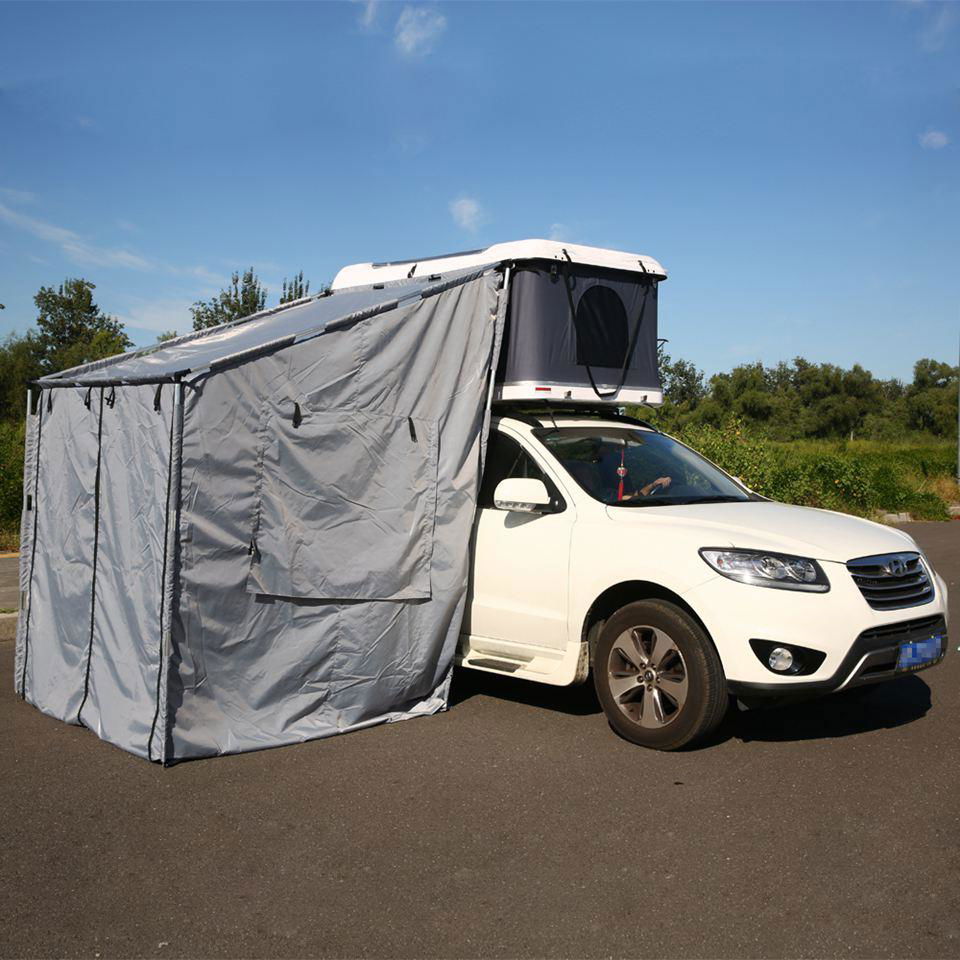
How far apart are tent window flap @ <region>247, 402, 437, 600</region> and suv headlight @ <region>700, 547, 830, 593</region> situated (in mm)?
1940

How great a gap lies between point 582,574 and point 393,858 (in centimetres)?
224

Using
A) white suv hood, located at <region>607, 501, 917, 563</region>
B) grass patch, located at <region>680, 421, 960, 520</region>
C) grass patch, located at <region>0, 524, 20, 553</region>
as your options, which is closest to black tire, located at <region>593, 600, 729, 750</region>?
white suv hood, located at <region>607, 501, 917, 563</region>

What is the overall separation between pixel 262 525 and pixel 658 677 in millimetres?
2381

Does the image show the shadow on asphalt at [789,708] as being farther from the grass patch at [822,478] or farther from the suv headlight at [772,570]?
the grass patch at [822,478]

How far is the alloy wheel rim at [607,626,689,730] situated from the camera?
541cm

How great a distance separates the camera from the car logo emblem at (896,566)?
543 centimetres

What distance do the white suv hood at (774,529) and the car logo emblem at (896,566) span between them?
0.06 metres

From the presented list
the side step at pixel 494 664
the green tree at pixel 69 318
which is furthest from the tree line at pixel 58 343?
the side step at pixel 494 664

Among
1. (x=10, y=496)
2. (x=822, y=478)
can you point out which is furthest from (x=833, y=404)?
(x=10, y=496)

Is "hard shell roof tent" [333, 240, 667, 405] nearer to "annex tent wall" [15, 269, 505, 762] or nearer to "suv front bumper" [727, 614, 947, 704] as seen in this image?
"annex tent wall" [15, 269, 505, 762]

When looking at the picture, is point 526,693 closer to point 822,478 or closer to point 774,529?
point 774,529

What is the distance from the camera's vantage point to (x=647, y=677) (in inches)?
217

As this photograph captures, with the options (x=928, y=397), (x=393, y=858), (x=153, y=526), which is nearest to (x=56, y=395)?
(x=153, y=526)

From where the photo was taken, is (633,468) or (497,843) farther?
(633,468)
